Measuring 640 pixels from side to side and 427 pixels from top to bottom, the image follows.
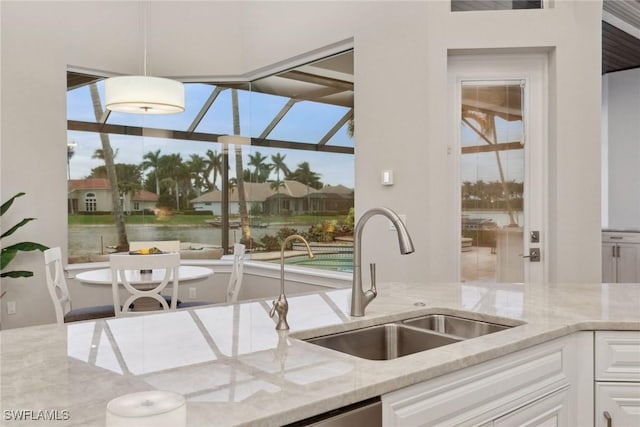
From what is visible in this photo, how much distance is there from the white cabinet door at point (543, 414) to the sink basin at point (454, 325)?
0.29 meters

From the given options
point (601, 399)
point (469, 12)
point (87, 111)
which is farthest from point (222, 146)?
point (601, 399)

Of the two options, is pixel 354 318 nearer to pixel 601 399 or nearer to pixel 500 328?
pixel 500 328

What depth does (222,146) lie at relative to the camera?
589 centimetres

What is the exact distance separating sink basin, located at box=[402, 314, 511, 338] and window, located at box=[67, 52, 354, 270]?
105 inches

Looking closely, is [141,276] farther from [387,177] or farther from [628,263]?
[628,263]

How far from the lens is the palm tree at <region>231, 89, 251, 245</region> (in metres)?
5.80

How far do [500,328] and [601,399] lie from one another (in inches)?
16.0

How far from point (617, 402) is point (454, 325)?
1.91 feet

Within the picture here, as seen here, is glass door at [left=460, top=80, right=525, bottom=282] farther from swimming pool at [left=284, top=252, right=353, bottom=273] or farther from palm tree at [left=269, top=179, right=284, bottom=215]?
palm tree at [left=269, top=179, right=284, bottom=215]

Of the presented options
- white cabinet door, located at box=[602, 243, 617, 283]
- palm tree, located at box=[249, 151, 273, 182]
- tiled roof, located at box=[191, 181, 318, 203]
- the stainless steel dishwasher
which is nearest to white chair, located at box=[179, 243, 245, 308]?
tiled roof, located at box=[191, 181, 318, 203]

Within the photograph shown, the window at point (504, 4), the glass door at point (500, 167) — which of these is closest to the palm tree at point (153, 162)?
the glass door at point (500, 167)

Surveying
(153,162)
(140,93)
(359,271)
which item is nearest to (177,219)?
(153,162)

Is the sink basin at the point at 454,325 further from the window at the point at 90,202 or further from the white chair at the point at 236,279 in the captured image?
the window at the point at 90,202

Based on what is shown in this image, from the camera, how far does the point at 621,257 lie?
5941mm
